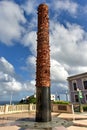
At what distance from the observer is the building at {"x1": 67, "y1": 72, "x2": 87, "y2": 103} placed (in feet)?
125

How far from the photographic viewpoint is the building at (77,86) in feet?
125

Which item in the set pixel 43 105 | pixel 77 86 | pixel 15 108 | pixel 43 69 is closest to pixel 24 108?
pixel 15 108

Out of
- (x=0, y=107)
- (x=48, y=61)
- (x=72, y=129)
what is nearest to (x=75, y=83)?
(x=0, y=107)

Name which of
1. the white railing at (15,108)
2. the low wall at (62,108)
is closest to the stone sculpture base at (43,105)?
the low wall at (62,108)

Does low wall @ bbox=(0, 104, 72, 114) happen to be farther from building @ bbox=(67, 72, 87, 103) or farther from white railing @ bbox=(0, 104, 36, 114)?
building @ bbox=(67, 72, 87, 103)

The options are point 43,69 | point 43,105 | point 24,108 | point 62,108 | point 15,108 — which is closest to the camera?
point 43,105

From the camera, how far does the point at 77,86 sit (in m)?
40.2

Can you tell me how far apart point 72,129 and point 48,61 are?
681 cm

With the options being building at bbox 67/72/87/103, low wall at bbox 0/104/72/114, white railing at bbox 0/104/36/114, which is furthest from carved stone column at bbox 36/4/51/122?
building at bbox 67/72/87/103

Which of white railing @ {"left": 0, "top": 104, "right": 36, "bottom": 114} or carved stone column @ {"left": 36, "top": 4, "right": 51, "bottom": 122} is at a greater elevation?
carved stone column @ {"left": 36, "top": 4, "right": 51, "bottom": 122}

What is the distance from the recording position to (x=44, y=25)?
16000 mm

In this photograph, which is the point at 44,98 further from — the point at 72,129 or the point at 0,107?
the point at 0,107

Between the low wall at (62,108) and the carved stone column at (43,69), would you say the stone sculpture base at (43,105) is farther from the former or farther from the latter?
the low wall at (62,108)

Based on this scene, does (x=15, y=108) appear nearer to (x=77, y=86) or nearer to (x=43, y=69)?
(x=43, y=69)
